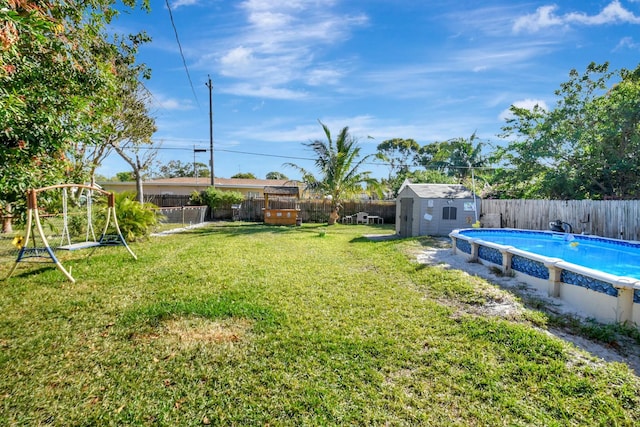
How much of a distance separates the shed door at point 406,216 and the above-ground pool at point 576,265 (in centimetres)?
282

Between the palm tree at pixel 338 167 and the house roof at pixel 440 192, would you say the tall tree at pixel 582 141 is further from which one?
the palm tree at pixel 338 167

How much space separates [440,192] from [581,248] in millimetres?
5257

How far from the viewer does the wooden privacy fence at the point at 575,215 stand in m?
10.7

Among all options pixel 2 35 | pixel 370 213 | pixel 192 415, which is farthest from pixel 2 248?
pixel 370 213

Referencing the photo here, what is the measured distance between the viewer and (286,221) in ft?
65.8

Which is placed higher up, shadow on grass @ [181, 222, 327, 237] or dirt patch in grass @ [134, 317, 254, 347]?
shadow on grass @ [181, 222, 327, 237]

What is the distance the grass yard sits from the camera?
252 cm

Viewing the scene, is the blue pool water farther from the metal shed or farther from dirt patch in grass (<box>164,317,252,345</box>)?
dirt patch in grass (<box>164,317,252,345</box>)

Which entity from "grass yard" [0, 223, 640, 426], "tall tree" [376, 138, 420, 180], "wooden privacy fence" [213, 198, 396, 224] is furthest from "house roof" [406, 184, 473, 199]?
"tall tree" [376, 138, 420, 180]

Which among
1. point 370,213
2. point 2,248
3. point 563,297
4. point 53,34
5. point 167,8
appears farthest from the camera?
point 370,213

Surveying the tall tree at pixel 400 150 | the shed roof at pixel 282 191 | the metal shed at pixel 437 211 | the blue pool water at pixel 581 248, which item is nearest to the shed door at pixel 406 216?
the metal shed at pixel 437 211

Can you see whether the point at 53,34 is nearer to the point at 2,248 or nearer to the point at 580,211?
the point at 2,248

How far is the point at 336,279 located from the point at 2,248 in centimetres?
1016

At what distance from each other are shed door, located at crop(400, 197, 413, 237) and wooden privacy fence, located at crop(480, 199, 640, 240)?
4066 mm
